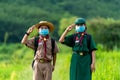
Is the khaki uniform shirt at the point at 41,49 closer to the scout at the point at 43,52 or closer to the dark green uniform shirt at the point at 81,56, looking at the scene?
the scout at the point at 43,52

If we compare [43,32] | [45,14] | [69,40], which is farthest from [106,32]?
[43,32]

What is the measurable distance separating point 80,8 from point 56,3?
526 cm

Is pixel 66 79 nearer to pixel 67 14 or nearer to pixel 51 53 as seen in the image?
pixel 51 53

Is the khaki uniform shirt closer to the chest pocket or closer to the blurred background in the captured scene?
the chest pocket

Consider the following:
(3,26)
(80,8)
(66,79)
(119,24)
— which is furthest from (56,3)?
(66,79)

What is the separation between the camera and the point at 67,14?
3337 inches

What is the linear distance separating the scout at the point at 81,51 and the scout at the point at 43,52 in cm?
30

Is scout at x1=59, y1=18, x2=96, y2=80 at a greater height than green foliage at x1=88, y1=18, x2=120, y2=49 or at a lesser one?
lesser

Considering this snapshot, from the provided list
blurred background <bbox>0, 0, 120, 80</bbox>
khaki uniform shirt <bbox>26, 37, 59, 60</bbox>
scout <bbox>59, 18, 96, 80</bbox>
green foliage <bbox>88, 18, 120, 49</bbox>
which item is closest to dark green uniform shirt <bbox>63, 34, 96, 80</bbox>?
scout <bbox>59, 18, 96, 80</bbox>

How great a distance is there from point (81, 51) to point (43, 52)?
683mm

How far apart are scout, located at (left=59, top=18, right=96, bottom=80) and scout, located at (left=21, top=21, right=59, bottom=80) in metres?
0.30

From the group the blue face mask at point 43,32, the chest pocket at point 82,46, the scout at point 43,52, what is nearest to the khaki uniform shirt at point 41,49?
the scout at point 43,52

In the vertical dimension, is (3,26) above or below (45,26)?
above

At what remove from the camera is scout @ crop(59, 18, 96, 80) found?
950 centimetres
